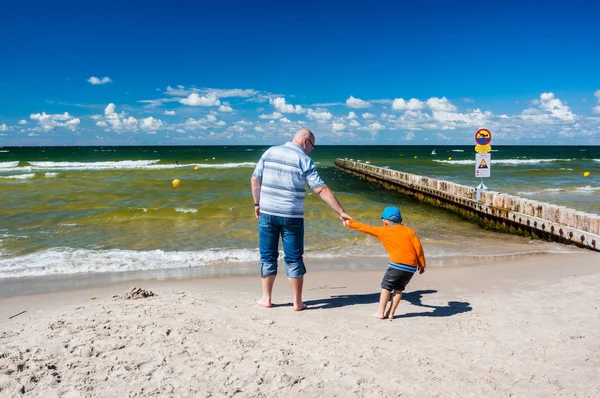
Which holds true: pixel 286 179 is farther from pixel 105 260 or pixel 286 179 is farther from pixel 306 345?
pixel 105 260

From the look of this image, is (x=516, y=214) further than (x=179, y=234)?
Yes

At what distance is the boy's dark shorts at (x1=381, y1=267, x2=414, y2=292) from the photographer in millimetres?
→ 4910

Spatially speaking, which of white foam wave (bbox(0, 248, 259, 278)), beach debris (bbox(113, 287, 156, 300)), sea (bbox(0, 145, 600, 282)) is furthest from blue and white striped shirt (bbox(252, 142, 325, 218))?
white foam wave (bbox(0, 248, 259, 278))

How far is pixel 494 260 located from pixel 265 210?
235 inches

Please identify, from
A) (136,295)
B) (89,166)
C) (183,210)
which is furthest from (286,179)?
(89,166)

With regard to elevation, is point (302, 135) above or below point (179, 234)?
above

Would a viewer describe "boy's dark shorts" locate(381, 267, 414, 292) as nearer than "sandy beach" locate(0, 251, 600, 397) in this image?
No

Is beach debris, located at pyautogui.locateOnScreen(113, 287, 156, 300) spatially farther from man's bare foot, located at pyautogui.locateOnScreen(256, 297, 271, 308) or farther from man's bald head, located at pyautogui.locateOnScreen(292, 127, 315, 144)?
man's bald head, located at pyautogui.locateOnScreen(292, 127, 315, 144)

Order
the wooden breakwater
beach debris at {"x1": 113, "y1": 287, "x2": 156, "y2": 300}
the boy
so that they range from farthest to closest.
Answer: the wooden breakwater → beach debris at {"x1": 113, "y1": 287, "x2": 156, "y2": 300} → the boy

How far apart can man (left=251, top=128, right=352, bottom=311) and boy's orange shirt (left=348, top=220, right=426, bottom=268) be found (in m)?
0.37

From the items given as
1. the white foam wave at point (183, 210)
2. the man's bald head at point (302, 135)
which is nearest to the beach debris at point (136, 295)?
the man's bald head at point (302, 135)

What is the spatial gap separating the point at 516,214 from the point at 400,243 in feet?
31.5

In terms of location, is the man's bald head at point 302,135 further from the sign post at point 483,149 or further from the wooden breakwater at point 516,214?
the sign post at point 483,149

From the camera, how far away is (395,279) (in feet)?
16.2
